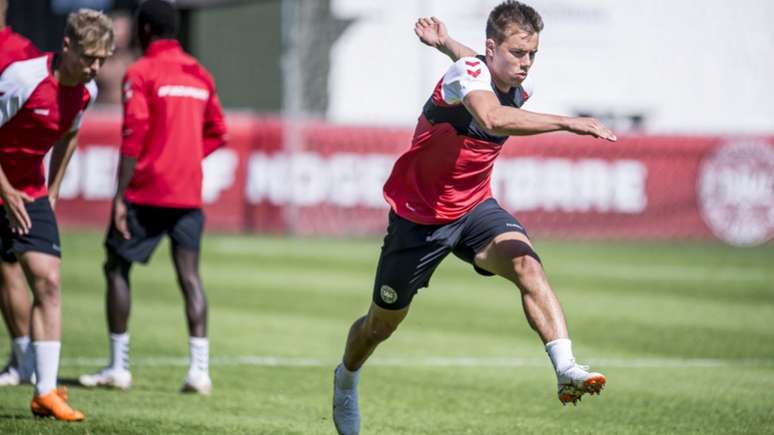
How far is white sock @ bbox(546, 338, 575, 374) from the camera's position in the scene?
19.5 ft

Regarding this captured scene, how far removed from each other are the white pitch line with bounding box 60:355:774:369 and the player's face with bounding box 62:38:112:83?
9.66 feet

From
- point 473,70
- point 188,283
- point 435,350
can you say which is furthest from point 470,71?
point 435,350

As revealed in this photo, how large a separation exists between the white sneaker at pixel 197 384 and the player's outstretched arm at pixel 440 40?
275 cm

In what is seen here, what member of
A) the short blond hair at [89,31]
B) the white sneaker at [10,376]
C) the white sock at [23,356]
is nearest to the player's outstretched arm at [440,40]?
the short blond hair at [89,31]

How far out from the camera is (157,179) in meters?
8.47

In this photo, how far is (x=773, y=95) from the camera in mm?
32750

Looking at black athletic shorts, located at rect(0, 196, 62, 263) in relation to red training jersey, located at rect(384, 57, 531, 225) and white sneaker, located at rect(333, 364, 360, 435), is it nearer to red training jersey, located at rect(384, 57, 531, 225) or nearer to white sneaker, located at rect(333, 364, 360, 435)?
white sneaker, located at rect(333, 364, 360, 435)

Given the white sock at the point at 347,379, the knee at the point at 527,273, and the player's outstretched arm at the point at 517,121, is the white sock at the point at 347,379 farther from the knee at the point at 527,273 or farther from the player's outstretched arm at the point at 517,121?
the player's outstretched arm at the point at 517,121

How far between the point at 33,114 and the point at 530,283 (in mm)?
3095

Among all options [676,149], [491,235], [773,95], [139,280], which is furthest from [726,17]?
[491,235]

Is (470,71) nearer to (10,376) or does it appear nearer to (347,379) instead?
(347,379)

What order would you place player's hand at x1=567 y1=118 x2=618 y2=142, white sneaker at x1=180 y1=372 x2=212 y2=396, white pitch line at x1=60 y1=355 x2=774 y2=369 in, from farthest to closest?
white pitch line at x1=60 y1=355 x2=774 y2=369
white sneaker at x1=180 y1=372 x2=212 y2=396
player's hand at x1=567 y1=118 x2=618 y2=142

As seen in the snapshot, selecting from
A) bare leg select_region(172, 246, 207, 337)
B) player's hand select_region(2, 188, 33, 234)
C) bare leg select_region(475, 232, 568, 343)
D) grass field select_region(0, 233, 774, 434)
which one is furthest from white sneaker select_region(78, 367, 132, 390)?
bare leg select_region(475, 232, 568, 343)

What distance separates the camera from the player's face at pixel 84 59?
704cm
